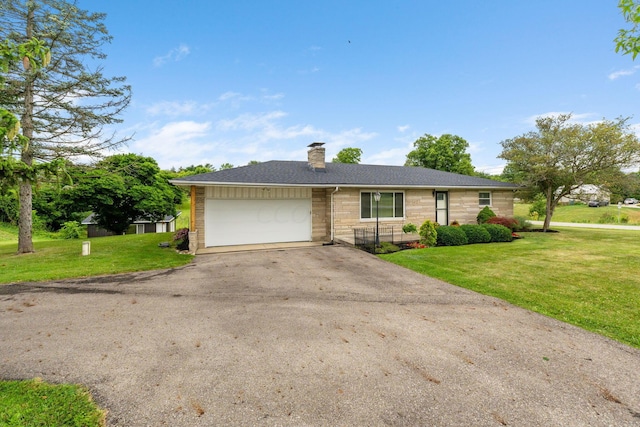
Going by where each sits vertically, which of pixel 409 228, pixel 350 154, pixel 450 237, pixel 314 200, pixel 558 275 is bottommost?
pixel 558 275

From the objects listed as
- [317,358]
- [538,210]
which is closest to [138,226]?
[317,358]

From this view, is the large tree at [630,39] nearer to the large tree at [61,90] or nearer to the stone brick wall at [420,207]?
the stone brick wall at [420,207]

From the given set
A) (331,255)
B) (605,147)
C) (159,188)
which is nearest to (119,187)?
(159,188)

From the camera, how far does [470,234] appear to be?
43.7ft

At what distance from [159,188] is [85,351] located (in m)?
28.1

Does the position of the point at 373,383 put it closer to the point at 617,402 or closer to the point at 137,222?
the point at 617,402

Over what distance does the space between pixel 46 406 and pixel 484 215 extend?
18.0 meters

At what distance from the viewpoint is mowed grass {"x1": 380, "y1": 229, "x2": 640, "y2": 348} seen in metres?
5.08

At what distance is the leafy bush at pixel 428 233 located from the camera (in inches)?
484

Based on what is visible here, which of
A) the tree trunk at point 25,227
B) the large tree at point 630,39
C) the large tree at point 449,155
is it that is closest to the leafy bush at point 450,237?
the large tree at point 630,39

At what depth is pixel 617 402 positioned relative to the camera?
2857mm

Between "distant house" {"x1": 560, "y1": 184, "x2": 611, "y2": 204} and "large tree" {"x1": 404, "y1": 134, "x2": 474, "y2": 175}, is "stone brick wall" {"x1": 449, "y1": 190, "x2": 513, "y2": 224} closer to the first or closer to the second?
"distant house" {"x1": 560, "y1": 184, "x2": 611, "y2": 204}

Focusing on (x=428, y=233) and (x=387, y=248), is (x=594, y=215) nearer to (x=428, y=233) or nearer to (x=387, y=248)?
(x=428, y=233)

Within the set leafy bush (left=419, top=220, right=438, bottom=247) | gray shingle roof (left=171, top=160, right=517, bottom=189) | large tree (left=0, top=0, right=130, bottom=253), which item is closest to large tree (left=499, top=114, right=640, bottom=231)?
gray shingle roof (left=171, top=160, right=517, bottom=189)
